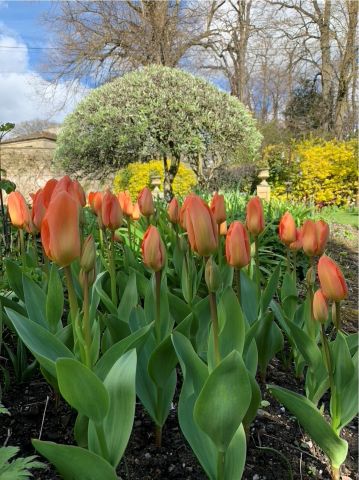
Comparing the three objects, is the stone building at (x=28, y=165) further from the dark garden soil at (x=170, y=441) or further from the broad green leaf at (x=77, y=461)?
the broad green leaf at (x=77, y=461)

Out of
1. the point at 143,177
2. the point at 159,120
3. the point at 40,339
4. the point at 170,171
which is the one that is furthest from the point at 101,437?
the point at 143,177

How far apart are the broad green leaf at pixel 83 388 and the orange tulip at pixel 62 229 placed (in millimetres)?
232

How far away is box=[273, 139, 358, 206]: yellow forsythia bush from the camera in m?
10.6

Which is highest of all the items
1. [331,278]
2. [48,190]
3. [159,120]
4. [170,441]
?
[159,120]

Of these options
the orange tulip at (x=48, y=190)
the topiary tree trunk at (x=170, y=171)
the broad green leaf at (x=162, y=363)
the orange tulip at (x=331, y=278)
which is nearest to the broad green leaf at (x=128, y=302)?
the broad green leaf at (x=162, y=363)

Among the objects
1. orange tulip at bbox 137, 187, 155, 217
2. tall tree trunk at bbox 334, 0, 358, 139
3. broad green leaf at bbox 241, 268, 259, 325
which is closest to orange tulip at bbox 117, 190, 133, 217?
orange tulip at bbox 137, 187, 155, 217

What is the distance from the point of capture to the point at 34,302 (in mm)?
1467

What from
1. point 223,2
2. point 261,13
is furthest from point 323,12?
point 223,2

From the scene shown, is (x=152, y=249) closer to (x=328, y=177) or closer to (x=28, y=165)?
(x=328, y=177)

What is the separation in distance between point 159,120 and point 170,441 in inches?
267

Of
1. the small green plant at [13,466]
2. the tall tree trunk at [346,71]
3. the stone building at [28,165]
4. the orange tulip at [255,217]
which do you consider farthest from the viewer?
the stone building at [28,165]

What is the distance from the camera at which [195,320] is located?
1.54 m

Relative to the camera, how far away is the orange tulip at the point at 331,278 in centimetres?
108

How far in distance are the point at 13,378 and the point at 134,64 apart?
14.3m
